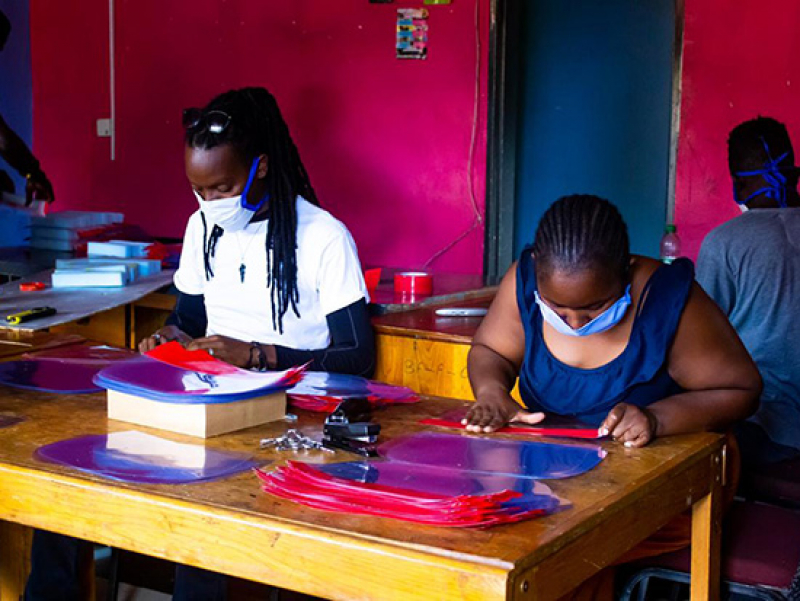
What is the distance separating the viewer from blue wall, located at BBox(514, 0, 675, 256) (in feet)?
18.4

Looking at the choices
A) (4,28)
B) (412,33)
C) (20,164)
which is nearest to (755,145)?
(412,33)

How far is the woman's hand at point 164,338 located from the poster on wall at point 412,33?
311 cm

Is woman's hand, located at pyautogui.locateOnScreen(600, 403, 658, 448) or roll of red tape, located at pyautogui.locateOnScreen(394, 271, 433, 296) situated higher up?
roll of red tape, located at pyautogui.locateOnScreen(394, 271, 433, 296)

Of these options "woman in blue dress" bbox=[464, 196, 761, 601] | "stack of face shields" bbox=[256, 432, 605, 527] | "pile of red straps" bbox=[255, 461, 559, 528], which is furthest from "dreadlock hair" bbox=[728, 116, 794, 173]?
"pile of red straps" bbox=[255, 461, 559, 528]

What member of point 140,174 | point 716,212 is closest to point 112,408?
point 716,212

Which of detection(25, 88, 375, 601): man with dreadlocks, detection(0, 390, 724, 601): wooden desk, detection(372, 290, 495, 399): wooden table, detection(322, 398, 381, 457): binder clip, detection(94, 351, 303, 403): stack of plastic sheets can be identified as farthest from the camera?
detection(372, 290, 495, 399): wooden table

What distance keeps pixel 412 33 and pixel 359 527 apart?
458 centimetres

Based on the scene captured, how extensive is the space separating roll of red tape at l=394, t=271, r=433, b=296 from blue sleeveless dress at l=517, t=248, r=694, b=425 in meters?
1.68

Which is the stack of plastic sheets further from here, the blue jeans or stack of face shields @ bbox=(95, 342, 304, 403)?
the blue jeans

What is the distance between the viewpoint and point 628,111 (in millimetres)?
5695

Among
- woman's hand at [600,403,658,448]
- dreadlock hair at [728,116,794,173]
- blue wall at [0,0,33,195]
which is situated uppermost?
blue wall at [0,0,33,195]

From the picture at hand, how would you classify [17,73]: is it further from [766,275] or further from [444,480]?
[444,480]

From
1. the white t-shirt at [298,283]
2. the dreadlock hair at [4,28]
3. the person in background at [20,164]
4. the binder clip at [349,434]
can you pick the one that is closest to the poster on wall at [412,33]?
the person in background at [20,164]

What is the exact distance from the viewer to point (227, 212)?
2959 mm
